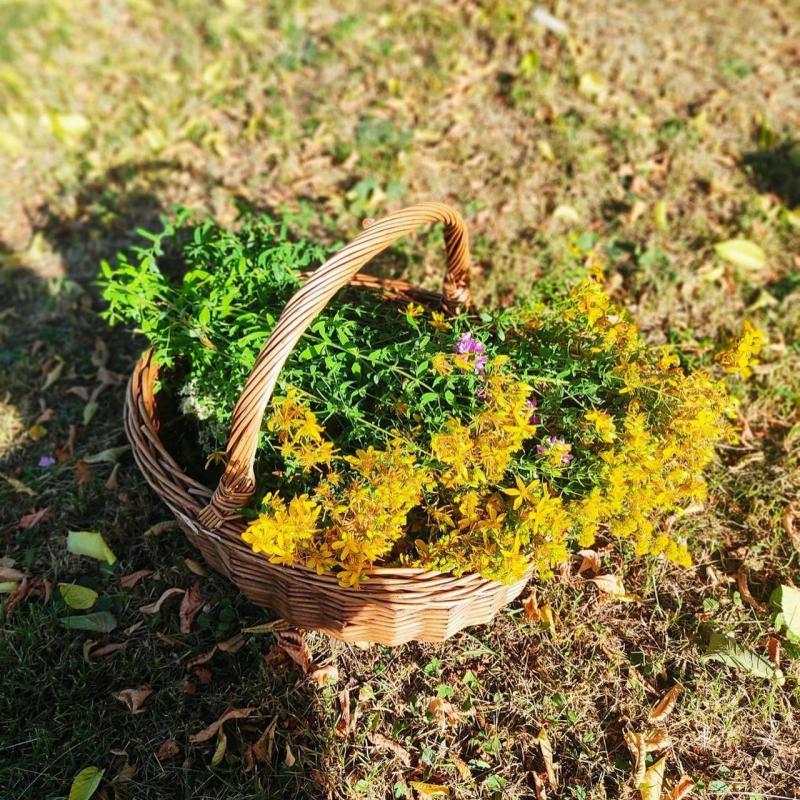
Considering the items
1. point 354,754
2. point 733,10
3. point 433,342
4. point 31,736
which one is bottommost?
point 31,736

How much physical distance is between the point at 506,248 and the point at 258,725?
2.31 m

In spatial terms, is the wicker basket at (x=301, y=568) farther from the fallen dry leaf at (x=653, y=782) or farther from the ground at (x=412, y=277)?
the fallen dry leaf at (x=653, y=782)

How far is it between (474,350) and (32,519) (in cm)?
174

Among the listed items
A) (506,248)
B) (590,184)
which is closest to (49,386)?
(506,248)

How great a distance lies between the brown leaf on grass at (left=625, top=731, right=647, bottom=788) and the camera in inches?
77.5

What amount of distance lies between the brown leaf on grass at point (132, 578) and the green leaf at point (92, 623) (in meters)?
0.12

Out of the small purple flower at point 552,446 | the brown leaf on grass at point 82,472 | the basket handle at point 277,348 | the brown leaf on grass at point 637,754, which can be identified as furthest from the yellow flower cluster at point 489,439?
the brown leaf on grass at point 82,472

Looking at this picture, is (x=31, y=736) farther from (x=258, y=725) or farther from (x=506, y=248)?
(x=506, y=248)

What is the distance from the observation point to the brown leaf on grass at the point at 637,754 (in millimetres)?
1970

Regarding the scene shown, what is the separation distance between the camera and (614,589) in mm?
2299

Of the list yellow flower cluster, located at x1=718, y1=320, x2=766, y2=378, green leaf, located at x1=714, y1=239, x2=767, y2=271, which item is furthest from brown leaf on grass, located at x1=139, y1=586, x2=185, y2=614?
green leaf, located at x1=714, y1=239, x2=767, y2=271

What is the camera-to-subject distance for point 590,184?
358cm

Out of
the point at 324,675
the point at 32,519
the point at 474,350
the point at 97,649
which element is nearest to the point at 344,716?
the point at 324,675

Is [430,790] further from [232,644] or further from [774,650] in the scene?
[774,650]
